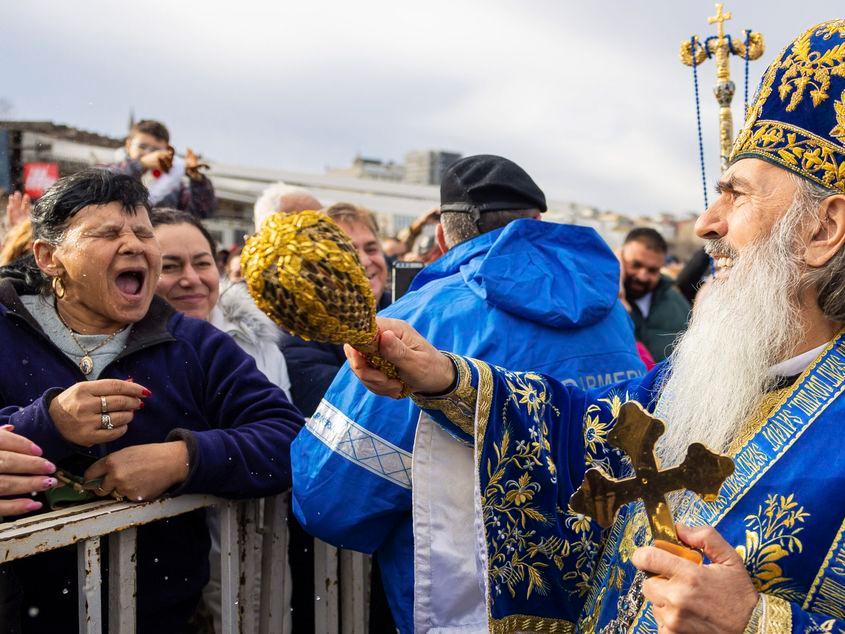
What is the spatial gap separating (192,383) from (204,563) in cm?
52

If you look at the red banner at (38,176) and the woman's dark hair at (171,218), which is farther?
the red banner at (38,176)

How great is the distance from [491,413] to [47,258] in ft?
4.50

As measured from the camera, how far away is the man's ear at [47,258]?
86.7 inches

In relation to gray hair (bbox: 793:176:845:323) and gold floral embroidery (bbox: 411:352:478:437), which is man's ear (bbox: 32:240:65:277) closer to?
gold floral embroidery (bbox: 411:352:478:437)

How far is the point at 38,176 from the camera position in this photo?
7961 millimetres

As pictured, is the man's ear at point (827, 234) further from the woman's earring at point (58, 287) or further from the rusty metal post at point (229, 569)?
the woman's earring at point (58, 287)

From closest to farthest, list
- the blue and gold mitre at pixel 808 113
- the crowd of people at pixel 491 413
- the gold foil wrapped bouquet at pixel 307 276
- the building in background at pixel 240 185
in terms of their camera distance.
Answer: the gold foil wrapped bouquet at pixel 307 276 → the crowd of people at pixel 491 413 → the blue and gold mitre at pixel 808 113 → the building in background at pixel 240 185

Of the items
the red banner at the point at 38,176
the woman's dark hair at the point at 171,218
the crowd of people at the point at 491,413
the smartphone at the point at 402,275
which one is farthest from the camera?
the red banner at the point at 38,176

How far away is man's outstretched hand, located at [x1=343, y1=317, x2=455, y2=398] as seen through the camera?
59.4 inches

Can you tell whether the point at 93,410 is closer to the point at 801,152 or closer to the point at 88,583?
the point at 88,583

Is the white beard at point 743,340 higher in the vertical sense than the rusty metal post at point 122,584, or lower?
higher

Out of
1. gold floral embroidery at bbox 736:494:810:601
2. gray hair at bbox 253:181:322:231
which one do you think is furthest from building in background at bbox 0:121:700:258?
gold floral embroidery at bbox 736:494:810:601

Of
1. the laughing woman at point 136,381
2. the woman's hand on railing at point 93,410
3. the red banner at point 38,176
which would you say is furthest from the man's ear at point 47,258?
the red banner at point 38,176

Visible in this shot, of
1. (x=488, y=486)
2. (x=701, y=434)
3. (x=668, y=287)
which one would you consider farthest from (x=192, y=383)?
(x=668, y=287)
